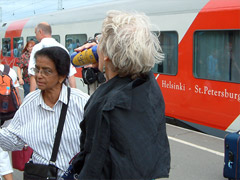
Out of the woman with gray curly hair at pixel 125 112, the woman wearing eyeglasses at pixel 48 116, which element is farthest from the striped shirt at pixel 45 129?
the woman with gray curly hair at pixel 125 112

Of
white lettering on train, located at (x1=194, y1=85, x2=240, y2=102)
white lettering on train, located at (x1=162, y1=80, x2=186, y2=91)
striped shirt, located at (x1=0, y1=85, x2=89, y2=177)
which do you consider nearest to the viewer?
striped shirt, located at (x1=0, y1=85, x2=89, y2=177)

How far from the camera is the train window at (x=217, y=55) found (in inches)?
225

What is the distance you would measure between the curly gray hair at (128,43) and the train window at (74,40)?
26.9 ft

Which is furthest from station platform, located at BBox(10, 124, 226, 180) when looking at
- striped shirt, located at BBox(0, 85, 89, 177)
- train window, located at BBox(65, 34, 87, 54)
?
train window, located at BBox(65, 34, 87, 54)

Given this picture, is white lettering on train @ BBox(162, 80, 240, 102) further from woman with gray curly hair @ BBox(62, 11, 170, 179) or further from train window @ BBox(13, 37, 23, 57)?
train window @ BBox(13, 37, 23, 57)

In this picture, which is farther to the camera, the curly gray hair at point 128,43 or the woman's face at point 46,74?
the woman's face at point 46,74

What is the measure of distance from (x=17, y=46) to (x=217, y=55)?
1078 cm

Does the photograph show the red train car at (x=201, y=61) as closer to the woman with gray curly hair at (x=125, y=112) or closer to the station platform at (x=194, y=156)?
the station platform at (x=194, y=156)

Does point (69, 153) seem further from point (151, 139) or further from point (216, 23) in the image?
point (216, 23)

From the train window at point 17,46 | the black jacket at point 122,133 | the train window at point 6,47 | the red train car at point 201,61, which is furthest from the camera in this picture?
the train window at point 6,47

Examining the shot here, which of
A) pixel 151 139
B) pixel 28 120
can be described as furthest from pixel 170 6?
pixel 151 139

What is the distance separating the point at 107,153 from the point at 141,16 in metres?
0.64

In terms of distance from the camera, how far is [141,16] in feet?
5.14

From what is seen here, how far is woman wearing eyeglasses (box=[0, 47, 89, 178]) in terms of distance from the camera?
6.76ft
